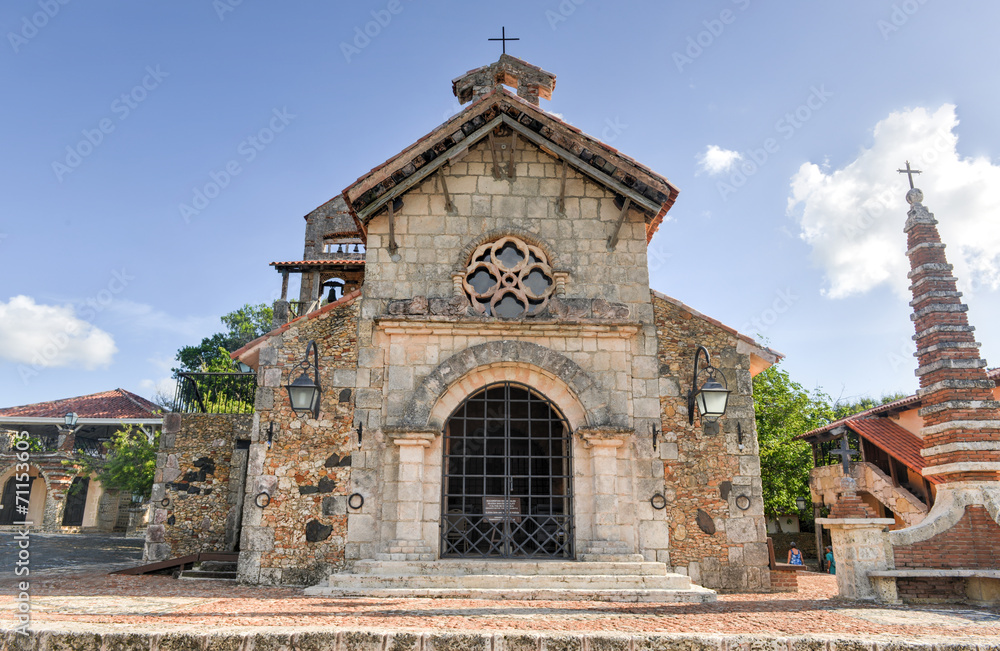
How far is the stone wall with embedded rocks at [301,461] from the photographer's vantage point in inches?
331

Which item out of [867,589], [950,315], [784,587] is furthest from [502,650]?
[950,315]

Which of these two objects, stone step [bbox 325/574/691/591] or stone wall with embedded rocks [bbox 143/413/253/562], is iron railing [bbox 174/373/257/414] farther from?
stone step [bbox 325/574/691/591]

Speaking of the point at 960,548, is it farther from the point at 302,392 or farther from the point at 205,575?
the point at 205,575

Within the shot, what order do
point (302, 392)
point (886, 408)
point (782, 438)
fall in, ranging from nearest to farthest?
point (302, 392) < point (886, 408) < point (782, 438)

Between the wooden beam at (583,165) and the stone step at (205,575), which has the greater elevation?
the wooden beam at (583,165)

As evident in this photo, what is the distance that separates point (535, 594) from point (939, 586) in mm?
4605

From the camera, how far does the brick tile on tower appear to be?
24.3 feet

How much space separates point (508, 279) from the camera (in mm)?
9492

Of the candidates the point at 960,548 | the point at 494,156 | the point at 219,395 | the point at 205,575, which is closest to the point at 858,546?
the point at 960,548

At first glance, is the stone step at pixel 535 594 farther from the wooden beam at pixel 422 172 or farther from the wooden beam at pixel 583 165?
the wooden beam at pixel 583 165

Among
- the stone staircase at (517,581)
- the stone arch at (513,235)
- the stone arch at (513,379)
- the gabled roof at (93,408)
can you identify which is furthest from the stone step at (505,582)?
the gabled roof at (93,408)

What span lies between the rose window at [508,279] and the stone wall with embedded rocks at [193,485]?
17.9 ft

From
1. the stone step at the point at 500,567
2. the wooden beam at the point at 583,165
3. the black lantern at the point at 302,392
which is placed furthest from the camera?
the wooden beam at the point at 583,165

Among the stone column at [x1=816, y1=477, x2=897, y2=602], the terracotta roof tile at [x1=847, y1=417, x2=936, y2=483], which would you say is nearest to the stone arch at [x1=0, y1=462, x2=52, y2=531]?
the stone column at [x1=816, y1=477, x2=897, y2=602]
